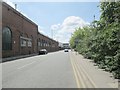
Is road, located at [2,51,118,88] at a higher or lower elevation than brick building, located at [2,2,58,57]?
lower

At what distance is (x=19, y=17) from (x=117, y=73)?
43712 mm

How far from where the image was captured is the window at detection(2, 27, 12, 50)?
42.8 m

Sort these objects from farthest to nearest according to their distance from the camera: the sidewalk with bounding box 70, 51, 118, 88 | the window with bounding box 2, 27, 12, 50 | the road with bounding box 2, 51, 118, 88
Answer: the window with bounding box 2, 27, 12, 50, the sidewalk with bounding box 70, 51, 118, 88, the road with bounding box 2, 51, 118, 88

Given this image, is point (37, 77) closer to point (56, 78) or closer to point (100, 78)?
point (56, 78)

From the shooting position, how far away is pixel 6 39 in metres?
44.7

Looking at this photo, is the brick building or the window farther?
the brick building

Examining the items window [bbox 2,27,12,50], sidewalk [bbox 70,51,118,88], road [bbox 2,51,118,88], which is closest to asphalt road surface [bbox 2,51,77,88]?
road [bbox 2,51,118,88]

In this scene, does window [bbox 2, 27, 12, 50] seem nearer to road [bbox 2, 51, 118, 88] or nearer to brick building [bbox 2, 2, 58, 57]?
brick building [bbox 2, 2, 58, 57]

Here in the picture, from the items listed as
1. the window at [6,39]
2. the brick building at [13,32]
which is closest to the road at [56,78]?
the window at [6,39]

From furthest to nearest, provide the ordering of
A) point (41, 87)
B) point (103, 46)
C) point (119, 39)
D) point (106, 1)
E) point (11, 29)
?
point (11, 29)
point (103, 46)
point (106, 1)
point (119, 39)
point (41, 87)

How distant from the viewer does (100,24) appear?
20891 mm

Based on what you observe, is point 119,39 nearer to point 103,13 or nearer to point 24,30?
point 103,13

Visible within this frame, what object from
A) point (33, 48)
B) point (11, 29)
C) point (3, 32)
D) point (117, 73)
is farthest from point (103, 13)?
point (33, 48)

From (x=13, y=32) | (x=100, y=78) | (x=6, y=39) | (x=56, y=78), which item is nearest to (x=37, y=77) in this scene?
(x=56, y=78)
